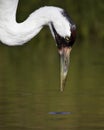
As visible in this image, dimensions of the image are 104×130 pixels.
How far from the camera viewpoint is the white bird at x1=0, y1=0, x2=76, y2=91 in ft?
39.9

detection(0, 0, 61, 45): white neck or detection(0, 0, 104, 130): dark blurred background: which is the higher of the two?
→ detection(0, 0, 61, 45): white neck

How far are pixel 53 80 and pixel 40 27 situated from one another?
19.1ft

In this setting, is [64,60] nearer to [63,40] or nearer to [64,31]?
[63,40]

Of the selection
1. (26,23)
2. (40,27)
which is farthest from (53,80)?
(40,27)

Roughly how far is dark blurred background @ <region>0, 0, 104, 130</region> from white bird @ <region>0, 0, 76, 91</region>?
4.07 ft

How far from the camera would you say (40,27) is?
41.2 feet

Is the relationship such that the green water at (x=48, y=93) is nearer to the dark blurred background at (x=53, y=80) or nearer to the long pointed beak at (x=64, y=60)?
the dark blurred background at (x=53, y=80)

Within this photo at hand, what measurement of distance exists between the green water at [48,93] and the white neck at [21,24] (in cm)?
125

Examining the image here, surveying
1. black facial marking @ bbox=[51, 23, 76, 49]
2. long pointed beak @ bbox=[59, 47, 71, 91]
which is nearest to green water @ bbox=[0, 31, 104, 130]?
long pointed beak @ bbox=[59, 47, 71, 91]

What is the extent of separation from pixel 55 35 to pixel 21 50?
43.6 feet

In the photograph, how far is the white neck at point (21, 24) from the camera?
12430mm

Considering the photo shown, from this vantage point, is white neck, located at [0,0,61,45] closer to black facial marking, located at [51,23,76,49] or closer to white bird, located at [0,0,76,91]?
white bird, located at [0,0,76,91]

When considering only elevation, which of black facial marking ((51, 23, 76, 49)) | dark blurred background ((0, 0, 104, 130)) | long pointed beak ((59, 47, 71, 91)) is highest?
black facial marking ((51, 23, 76, 49))

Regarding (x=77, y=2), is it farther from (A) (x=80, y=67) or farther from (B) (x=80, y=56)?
(A) (x=80, y=67)
